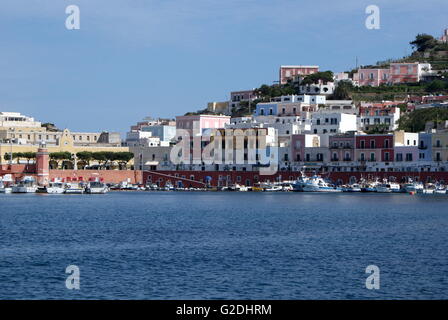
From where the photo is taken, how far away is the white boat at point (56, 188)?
298 feet

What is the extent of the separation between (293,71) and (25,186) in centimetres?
5338

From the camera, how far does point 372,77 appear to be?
→ 12694 centimetres

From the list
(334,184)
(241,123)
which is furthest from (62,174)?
(334,184)

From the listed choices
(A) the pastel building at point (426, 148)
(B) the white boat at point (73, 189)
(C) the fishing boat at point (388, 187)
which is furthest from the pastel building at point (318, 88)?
(B) the white boat at point (73, 189)

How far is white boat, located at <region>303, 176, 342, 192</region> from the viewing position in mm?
90500

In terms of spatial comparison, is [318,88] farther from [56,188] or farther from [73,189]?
[56,188]

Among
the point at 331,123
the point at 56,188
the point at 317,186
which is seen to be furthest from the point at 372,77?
the point at 56,188

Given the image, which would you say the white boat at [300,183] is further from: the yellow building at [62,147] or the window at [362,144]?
the yellow building at [62,147]

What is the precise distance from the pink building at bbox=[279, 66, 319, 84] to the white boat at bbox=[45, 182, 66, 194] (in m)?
48.6

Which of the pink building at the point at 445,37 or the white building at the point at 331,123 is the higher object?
the pink building at the point at 445,37

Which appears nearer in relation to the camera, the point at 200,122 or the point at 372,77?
the point at 200,122

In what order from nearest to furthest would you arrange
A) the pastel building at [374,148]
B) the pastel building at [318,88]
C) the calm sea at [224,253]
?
the calm sea at [224,253], the pastel building at [374,148], the pastel building at [318,88]

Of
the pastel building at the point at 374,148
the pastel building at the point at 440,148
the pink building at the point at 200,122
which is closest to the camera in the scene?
the pastel building at the point at 440,148

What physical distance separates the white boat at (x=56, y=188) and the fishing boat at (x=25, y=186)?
179 centimetres
